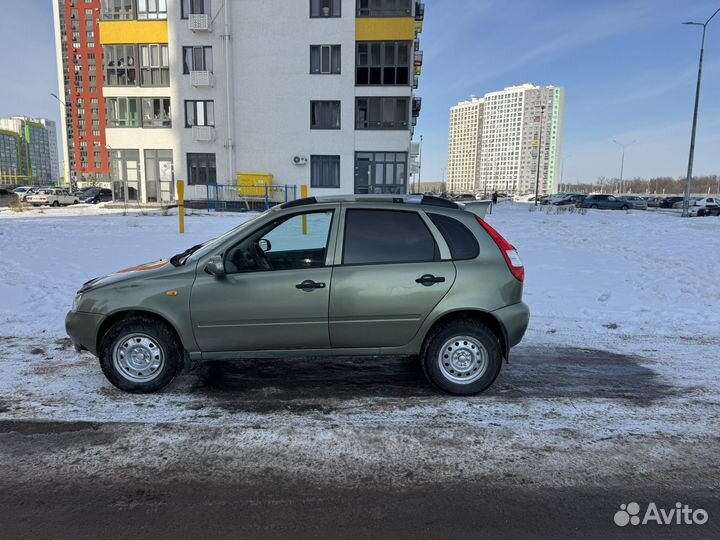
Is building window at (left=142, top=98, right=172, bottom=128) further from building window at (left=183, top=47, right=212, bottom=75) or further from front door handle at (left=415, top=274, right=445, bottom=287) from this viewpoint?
front door handle at (left=415, top=274, right=445, bottom=287)

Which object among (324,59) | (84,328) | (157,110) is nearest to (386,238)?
(84,328)

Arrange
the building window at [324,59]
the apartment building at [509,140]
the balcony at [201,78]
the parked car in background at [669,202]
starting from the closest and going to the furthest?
the building window at [324,59]
the balcony at [201,78]
the parked car in background at [669,202]
the apartment building at [509,140]

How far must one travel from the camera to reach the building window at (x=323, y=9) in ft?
98.9

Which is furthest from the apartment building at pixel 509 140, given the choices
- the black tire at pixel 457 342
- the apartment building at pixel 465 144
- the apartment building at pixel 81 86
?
the black tire at pixel 457 342

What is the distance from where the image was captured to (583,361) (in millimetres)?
5402

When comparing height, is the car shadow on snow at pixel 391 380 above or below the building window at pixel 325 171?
below

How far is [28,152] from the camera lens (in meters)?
133

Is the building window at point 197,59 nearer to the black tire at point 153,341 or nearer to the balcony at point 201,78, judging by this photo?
the balcony at point 201,78

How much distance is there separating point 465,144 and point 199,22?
10850cm

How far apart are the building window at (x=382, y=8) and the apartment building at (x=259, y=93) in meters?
0.06

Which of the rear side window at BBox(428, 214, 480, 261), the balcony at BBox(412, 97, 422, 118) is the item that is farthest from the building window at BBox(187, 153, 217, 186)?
the rear side window at BBox(428, 214, 480, 261)

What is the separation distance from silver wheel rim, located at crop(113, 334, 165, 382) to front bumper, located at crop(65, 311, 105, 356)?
0.78 ft

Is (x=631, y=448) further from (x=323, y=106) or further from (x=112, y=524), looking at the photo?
(x=323, y=106)

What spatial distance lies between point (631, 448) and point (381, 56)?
3070 cm
